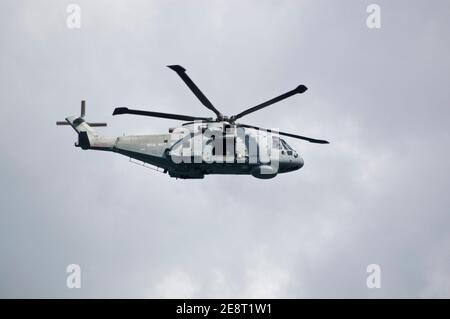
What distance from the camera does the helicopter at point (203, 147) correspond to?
5781 centimetres

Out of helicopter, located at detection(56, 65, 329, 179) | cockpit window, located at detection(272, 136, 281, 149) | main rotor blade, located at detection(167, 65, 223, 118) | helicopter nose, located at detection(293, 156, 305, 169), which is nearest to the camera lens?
main rotor blade, located at detection(167, 65, 223, 118)

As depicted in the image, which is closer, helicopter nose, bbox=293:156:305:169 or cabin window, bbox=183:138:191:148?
cabin window, bbox=183:138:191:148

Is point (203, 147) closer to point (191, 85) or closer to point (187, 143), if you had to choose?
point (187, 143)

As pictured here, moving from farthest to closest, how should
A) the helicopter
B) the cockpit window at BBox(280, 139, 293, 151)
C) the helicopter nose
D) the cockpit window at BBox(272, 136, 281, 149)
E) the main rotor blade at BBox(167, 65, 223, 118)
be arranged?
the helicopter nose, the cockpit window at BBox(280, 139, 293, 151), the cockpit window at BBox(272, 136, 281, 149), the helicopter, the main rotor blade at BBox(167, 65, 223, 118)

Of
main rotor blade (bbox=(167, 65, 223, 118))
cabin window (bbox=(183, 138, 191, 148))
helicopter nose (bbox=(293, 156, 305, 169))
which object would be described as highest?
main rotor blade (bbox=(167, 65, 223, 118))

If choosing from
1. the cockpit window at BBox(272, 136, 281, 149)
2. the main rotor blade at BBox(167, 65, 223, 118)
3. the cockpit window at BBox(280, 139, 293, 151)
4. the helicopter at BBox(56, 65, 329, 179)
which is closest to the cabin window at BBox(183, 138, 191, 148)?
the helicopter at BBox(56, 65, 329, 179)

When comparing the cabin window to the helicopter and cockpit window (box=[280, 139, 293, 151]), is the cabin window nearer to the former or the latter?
the helicopter

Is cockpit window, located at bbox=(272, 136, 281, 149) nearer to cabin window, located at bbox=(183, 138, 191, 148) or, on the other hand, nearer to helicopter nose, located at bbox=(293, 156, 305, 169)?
helicopter nose, located at bbox=(293, 156, 305, 169)

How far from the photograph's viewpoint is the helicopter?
57.8 meters

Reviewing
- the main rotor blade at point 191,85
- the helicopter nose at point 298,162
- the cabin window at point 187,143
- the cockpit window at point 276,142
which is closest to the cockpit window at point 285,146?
the cockpit window at point 276,142

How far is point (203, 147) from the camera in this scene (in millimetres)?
57938

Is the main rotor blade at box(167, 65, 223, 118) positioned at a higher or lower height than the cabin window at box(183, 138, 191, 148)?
higher
